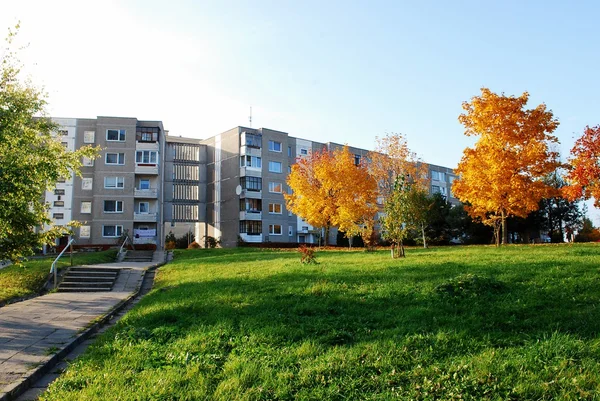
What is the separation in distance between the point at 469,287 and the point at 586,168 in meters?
19.0

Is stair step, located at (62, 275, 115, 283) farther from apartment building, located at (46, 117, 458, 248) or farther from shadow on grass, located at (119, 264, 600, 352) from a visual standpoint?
apartment building, located at (46, 117, 458, 248)

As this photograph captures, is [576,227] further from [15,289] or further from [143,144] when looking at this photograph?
[15,289]

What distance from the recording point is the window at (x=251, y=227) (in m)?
54.8

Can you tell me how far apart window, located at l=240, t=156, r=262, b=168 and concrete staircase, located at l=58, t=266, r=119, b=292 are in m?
36.0

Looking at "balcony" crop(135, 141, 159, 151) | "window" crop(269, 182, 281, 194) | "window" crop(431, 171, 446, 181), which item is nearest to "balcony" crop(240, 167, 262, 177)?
"window" crop(269, 182, 281, 194)

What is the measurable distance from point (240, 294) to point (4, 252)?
774 centimetres

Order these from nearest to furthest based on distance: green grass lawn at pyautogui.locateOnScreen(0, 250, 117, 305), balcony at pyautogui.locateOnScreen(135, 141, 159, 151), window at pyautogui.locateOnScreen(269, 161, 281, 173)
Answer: green grass lawn at pyautogui.locateOnScreen(0, 250, 117, 305)
balcony at pyautogui.locateOnScreen(135, 141, 159, 151)
window at pyautogui.locateOnScreen(269, 161, 281, 173)

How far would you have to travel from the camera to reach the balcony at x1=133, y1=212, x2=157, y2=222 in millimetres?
49312

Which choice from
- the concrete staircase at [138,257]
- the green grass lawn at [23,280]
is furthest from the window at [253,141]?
the green grass lawn at [23,280]

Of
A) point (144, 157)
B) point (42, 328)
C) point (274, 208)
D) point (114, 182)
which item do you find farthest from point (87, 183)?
point (42, 328)

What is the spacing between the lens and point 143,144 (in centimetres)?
4997

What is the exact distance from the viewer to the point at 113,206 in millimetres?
49031

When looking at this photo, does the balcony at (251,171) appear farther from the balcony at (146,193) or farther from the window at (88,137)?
the window at (88,137)

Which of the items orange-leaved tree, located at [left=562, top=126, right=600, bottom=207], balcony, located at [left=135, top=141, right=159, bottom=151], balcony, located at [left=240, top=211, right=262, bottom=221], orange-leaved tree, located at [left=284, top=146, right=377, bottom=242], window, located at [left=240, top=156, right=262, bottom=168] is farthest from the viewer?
window, located at [left=240, top=156, right=262, bottom=168]
